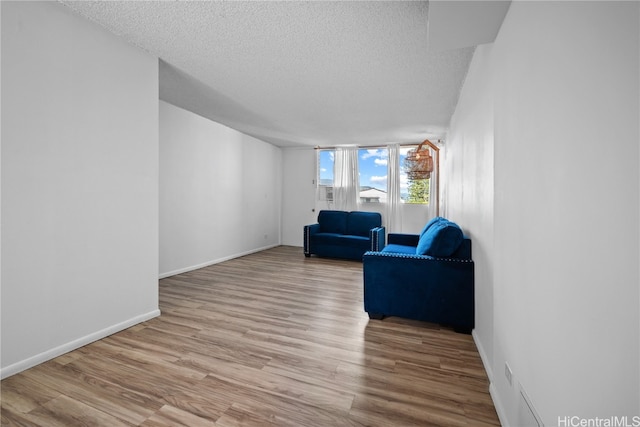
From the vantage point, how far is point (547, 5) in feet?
3.24

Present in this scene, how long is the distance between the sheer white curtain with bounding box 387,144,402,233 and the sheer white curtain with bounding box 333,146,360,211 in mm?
780

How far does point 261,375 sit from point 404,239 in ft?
10.3

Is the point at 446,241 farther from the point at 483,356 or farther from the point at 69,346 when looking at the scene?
the point at 69,346

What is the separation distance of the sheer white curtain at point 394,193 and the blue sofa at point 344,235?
0.44 meters

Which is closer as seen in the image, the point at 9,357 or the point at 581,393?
the point at 581,393

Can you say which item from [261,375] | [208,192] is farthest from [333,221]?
[261,375]

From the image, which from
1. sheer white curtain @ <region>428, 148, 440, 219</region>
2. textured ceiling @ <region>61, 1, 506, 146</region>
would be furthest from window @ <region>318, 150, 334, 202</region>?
textured ceiling @ <region>61, 1, 506, 146</region>

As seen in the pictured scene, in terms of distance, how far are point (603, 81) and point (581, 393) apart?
2.74 feet

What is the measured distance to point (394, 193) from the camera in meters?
6.59

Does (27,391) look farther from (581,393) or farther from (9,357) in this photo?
(581,393)

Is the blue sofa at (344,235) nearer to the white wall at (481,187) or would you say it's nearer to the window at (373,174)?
the window at (373,174)

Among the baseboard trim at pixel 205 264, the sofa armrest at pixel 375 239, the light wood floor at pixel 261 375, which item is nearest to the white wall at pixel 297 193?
the baseboard trim at pixel 205 264

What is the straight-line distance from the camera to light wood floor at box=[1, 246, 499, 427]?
1514 millimetres

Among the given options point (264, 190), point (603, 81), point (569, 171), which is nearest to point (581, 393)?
A: point (569, 171)
